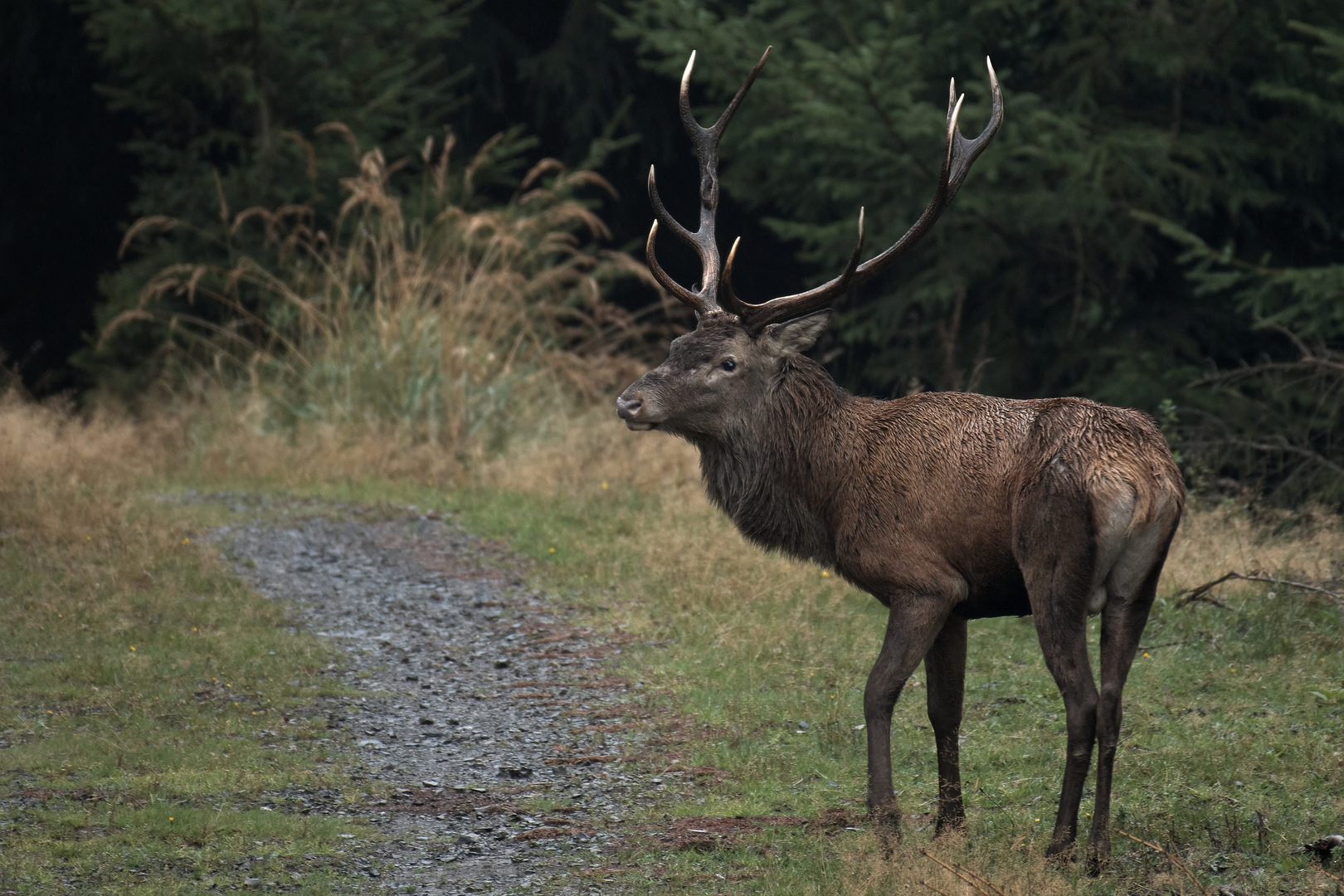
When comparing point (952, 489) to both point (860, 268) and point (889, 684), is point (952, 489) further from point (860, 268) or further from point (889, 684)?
point (860, 268)

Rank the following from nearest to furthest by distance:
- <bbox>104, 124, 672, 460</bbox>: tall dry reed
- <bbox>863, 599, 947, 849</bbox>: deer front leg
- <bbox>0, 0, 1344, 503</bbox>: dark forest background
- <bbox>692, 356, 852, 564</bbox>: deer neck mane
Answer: <bbox>863, 599, 947, 849</bbox>: deer front leg → <bbox>692, 356, 852, 564</bbox>: deer neck mane → <bbox>0, 0, 1344, 503</bbox>: dark forest background → <bbox>104, 124, 672, 460</bbox>: tall dry reed

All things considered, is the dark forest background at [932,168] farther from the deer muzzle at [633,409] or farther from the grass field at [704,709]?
the deer muzzle at [633,409]

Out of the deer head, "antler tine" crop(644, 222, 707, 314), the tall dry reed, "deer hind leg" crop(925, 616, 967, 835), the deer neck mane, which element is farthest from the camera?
the tall dry reed

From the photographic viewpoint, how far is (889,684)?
485 cm

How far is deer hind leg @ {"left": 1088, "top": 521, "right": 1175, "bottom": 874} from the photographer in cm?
453

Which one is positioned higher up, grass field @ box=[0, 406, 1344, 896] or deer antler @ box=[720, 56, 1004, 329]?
deer antler @ box=[720, 56, 1004, 329]

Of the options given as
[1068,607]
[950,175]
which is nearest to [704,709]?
[1068,607]

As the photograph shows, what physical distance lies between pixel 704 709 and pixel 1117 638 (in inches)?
97.8

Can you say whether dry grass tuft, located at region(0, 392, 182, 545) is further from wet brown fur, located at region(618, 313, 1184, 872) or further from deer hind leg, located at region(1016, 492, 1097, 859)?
deer hind leg, located at region(1016, 492, 1097, 859)

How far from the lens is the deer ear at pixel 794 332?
5605mm

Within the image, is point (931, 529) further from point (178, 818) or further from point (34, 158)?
point (34, 158)

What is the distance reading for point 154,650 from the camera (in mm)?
7168

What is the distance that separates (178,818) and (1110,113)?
35.2 feet

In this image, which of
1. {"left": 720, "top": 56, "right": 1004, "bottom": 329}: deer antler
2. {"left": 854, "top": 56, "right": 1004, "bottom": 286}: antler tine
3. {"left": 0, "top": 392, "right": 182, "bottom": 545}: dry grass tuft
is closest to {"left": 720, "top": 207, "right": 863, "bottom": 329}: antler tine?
{"left": 720, "top": 56, "right": 1004, "bottom": 329}: deer antler
